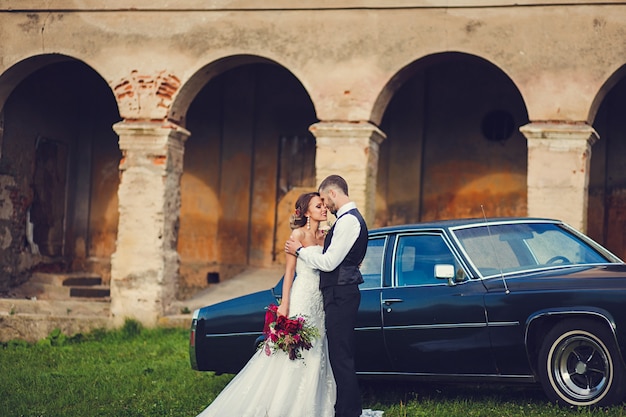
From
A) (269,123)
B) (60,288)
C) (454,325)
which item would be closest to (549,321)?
(454,325)

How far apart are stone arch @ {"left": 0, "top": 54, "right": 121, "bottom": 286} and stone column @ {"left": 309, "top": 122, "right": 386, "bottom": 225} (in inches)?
206

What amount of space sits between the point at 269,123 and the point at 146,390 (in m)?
7.60

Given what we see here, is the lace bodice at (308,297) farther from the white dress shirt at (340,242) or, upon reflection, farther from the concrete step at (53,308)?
the concrete step at (53,308)

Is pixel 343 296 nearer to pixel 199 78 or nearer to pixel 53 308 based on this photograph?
pixel 199 78

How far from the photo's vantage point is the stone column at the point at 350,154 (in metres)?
11.7

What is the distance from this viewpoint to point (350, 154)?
1172cm

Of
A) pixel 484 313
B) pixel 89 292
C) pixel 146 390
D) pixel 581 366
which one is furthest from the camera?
pixel 89 292

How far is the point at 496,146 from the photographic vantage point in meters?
14.3

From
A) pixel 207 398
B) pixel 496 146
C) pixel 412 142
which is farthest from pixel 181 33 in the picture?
pixel 207 398

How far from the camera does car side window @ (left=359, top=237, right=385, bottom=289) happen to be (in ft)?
24.2

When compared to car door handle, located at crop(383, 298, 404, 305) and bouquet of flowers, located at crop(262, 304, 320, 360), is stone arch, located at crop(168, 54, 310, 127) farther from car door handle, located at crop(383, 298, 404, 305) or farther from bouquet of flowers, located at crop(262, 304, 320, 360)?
bouquet of flowers, located at crop(262, 304, 320, 360)

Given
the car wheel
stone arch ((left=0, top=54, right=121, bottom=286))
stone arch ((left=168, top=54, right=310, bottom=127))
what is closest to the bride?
the car wheel

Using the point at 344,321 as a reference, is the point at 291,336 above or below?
below

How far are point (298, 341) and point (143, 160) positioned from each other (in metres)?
6.61
